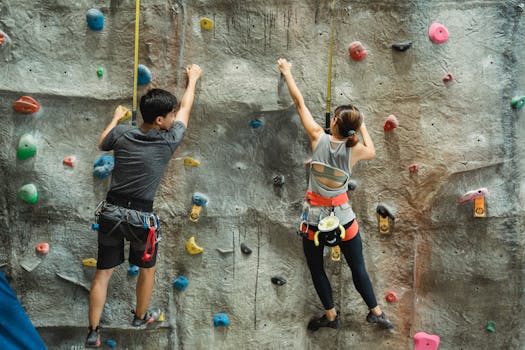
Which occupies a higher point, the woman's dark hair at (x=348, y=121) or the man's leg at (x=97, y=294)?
the woman's dark hair at (x=348, y=121)

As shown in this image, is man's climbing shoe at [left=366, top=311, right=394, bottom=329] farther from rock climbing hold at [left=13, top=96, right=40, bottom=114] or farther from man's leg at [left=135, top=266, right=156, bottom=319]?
rock climbing hold at [left=13, top=96, right=40, bottom=114]

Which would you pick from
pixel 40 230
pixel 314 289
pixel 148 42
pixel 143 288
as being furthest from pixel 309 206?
pixel 40 230

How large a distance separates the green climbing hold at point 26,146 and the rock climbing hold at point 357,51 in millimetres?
1942

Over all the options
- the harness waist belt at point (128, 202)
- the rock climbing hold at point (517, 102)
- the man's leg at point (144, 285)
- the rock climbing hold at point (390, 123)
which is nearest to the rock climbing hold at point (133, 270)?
the man's leg at point (144, 285)

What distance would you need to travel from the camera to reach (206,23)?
360 centimetres

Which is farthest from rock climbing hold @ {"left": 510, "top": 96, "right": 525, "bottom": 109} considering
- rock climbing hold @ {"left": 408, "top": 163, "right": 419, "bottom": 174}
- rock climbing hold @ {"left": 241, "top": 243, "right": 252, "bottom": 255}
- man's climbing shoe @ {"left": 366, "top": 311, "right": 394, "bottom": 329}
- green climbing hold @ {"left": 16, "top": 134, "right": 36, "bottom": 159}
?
green climbing hold @ {"left": 16, "top": 134, "right": 36, "bottom": 159}

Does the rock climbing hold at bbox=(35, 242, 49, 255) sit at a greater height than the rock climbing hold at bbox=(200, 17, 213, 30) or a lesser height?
lesser

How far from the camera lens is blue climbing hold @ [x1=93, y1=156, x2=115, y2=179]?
12.0ft

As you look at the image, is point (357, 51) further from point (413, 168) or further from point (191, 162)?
point (191, 162)

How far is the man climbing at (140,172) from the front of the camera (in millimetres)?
3029

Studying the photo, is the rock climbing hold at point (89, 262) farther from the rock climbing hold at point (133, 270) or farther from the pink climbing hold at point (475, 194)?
the pink climbing hold at point (475, 194)

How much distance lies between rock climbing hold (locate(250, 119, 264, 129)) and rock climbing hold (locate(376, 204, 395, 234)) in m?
0.87

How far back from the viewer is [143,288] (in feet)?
11.1

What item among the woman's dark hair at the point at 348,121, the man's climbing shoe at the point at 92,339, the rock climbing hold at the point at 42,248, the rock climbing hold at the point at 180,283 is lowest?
the man's climbing shoe at the point at 92,339
